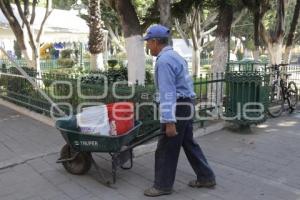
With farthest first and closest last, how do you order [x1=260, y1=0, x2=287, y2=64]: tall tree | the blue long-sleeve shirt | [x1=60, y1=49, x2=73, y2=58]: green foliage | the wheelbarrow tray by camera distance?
1. [x1=60, y1=49, x2=73, y2=58]: green foliage
2. [x1=260, y1=0, x2=287, y2=64]: tall tree
3. the wheelbarrow tray
4. the blue long-sleeve shirt

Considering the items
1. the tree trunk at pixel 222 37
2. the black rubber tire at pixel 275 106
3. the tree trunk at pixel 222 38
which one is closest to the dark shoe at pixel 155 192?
the tree trunk at pixel 222 38

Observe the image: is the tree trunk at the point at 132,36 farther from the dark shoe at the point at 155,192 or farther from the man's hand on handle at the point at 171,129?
the man's hand on handle at the point at 171,129

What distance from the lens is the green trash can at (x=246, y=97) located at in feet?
23.4

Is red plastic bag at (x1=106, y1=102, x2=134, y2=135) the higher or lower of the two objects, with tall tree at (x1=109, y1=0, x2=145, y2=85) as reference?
Result: lower

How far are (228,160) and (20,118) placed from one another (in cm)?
514

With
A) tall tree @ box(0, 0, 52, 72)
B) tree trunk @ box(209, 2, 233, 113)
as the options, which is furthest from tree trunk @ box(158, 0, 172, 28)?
tall tree @ box(0, 0, 52, 72)

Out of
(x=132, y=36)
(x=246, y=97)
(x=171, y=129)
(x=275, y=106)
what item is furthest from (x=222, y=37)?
(x=171, y=129)

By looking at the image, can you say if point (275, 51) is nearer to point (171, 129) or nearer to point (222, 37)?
point (222, 37)

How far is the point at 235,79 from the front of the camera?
7.22 m

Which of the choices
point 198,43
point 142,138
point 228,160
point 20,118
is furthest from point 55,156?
point 198,43

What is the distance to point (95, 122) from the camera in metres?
4.71

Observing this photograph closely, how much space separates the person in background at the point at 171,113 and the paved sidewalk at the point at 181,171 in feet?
0.62

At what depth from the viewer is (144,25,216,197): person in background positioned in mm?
4105

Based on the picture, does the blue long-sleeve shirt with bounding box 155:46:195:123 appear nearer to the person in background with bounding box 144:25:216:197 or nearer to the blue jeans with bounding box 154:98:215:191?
the person in background with bounding box 144:25:216:197
